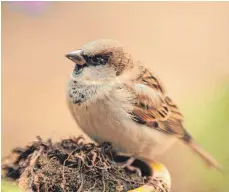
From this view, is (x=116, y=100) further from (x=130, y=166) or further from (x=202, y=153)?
(x=202, y=153)

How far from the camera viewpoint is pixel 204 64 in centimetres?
236

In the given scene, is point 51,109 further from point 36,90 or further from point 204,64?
point 204,64

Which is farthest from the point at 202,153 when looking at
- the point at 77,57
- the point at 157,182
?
the point at 77,57

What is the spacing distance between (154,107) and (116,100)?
0.17 meters

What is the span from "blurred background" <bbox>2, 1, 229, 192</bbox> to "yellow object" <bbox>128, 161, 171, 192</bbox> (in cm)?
110

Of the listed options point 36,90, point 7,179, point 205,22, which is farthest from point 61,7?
point 7,179

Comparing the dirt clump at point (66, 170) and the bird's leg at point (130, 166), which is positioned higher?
the dirt clump at point (66, 170)

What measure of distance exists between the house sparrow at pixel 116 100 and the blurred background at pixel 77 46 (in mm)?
924

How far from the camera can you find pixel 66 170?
1077 millimetres

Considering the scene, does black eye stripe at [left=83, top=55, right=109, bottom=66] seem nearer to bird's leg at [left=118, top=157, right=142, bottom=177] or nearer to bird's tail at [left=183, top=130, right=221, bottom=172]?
bird's leg at [left=118, top=157, right=142, bottom=177]

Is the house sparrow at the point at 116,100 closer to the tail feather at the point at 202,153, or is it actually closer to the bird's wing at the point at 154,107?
the bird's wing at the point at 154,107

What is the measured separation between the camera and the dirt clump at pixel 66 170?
3.43 feet

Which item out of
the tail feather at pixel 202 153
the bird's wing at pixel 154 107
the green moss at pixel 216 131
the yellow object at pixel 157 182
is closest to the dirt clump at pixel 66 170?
the yellow object at pixel 157 182

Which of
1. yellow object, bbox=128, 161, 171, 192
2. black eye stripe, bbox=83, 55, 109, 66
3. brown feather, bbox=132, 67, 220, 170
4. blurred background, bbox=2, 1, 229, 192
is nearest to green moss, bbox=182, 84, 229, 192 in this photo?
brown feather, bbox=132, 67, 220, 170
